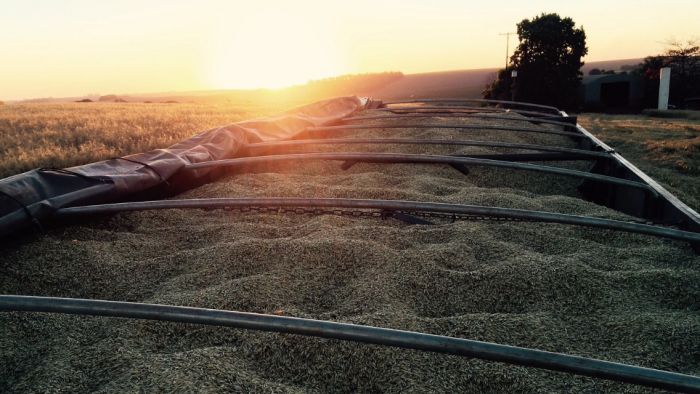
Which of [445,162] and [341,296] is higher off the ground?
[445,162]

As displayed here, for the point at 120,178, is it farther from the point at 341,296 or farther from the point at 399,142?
the point at 399,142

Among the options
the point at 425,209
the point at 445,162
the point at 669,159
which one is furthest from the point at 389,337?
the point at 669,159

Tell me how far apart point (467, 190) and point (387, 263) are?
1.35 m

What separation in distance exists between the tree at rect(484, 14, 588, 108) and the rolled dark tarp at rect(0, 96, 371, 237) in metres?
29.7

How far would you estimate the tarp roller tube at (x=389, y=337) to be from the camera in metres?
0.92

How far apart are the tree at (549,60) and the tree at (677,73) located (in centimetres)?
426

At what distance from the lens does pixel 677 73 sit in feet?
99.6

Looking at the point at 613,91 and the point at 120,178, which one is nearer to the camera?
the point at 120,178

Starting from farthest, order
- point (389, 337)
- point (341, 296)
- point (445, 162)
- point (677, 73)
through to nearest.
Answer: point (677, 73) < point (445, 162) < point (341, 296) < point (389, 337)

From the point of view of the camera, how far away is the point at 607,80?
103 ft

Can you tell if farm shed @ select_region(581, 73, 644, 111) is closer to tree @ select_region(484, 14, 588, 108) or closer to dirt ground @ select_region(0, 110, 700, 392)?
tree @ select_region(484, 14, 588, 108)

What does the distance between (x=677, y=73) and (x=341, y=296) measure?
120 ft

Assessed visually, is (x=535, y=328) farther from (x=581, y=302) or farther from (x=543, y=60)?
(x=543, y=60)

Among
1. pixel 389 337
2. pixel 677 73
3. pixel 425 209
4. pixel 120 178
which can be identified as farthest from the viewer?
pixel 677 73
